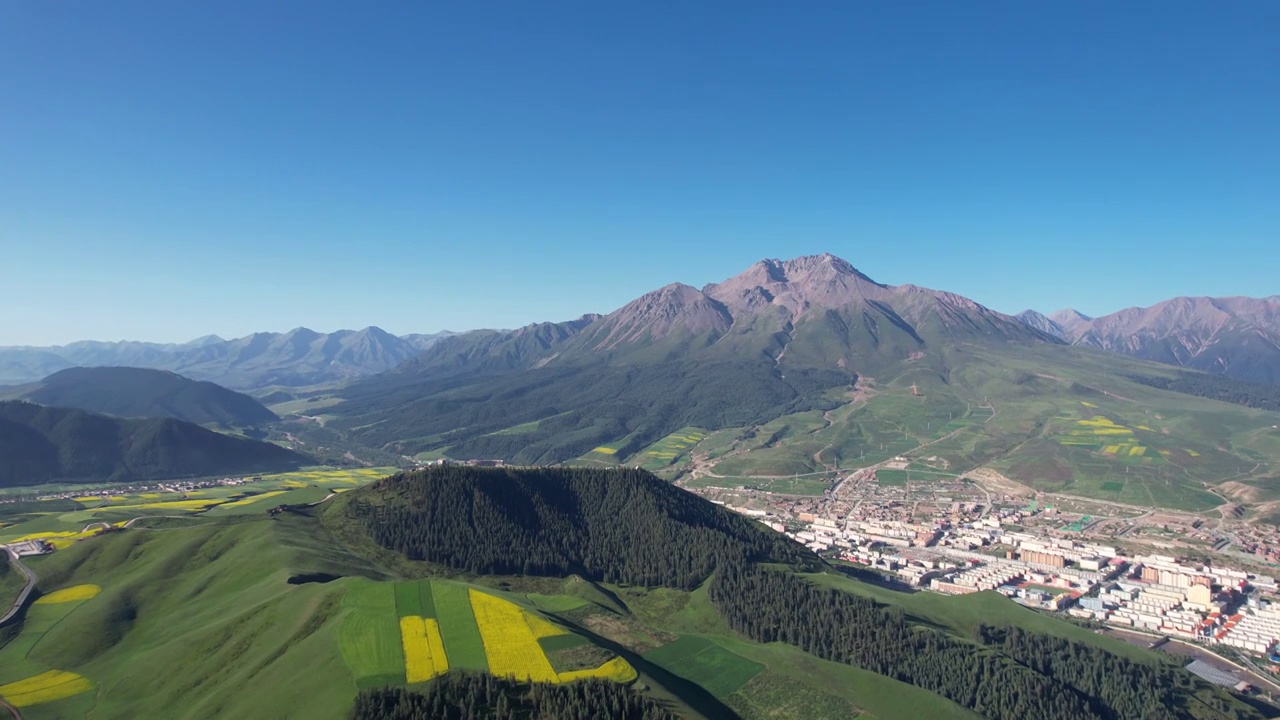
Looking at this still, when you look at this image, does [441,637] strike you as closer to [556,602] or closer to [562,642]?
[562,642]

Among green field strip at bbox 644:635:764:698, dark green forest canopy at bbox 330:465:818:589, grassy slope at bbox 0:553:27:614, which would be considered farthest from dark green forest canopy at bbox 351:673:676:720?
grassy slope at bbox 0:553:27:614

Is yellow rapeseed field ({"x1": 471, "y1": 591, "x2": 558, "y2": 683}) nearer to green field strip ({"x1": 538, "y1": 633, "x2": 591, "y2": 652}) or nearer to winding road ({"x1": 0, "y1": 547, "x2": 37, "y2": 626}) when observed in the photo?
green field strip ({"x1": 538, "y1": 633, "x2": 591, "y2": 652})

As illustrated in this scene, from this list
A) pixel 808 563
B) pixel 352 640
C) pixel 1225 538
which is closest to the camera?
pixel 352 640

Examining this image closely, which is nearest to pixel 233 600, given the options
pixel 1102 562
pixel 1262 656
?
pixel 1262 656

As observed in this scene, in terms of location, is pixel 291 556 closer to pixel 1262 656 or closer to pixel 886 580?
pixel 886 580

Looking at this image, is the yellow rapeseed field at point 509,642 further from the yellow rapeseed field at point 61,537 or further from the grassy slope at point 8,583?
the yellow rapeseed field at point 61,537

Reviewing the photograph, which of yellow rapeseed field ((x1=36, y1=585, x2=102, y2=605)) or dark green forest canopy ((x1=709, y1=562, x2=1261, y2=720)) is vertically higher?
yellow rapeseed field ((x1=36, y1=585, x2=102, y2=605))

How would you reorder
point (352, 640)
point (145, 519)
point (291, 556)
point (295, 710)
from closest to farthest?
1. point (295, 710)
2. point (352, 640)
3. point (291, 556)
4. point (145, 519)
